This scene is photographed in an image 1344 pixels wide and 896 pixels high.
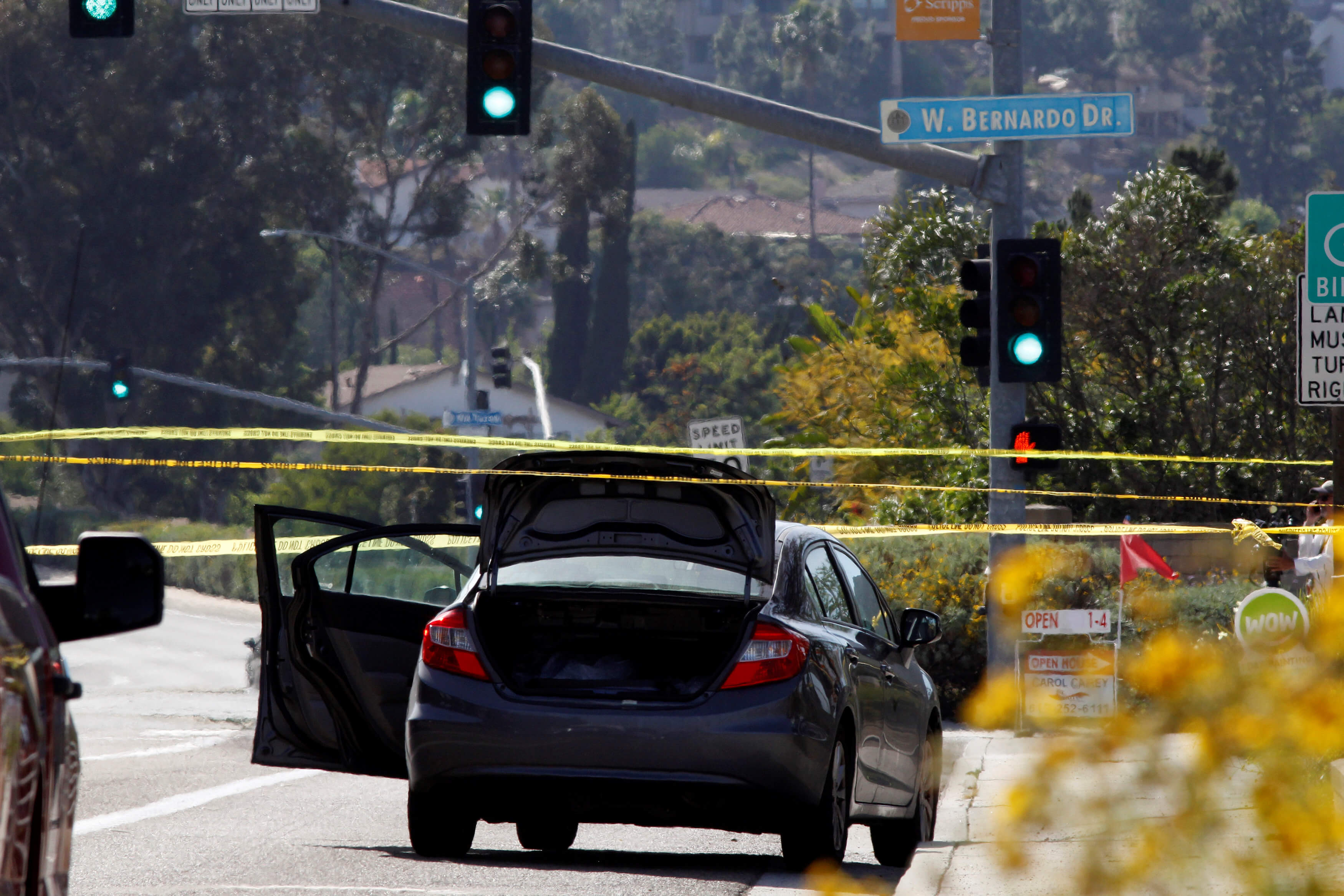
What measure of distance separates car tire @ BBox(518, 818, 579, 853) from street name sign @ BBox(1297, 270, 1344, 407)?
4045 millimetres

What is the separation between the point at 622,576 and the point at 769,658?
849mm

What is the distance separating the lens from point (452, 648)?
7.96m

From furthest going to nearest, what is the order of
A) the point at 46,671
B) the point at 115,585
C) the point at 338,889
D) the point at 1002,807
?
1. the point at 338,889
2. the point at 115,585
3. the point at 46,671
4. the point at 1002,807

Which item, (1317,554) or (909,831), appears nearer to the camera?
(909,831)

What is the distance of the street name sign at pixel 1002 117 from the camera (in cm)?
1348

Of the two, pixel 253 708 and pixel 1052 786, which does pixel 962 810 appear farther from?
pixel 253 708

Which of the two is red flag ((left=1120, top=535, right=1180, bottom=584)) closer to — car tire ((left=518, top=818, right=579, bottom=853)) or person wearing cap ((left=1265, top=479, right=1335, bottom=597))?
person wearing cap ((left=1265, top=479, right=1335, bottom=597))

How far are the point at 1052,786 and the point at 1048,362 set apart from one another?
11626 mm

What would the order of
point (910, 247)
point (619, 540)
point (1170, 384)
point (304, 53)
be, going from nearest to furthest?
1. point (619, 540)
2. point (1170, 384)
3. point (910, 247)
4. point (304, 53)

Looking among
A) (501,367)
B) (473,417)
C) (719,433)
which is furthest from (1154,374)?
(501,367)

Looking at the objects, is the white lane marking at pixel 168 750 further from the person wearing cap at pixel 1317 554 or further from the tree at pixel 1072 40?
the tree at pixel 1072 40

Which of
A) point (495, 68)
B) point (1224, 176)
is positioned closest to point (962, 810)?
point (495, 68)

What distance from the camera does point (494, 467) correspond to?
8211 mm

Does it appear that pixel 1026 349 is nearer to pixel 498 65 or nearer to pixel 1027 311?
pixel 1027 311
